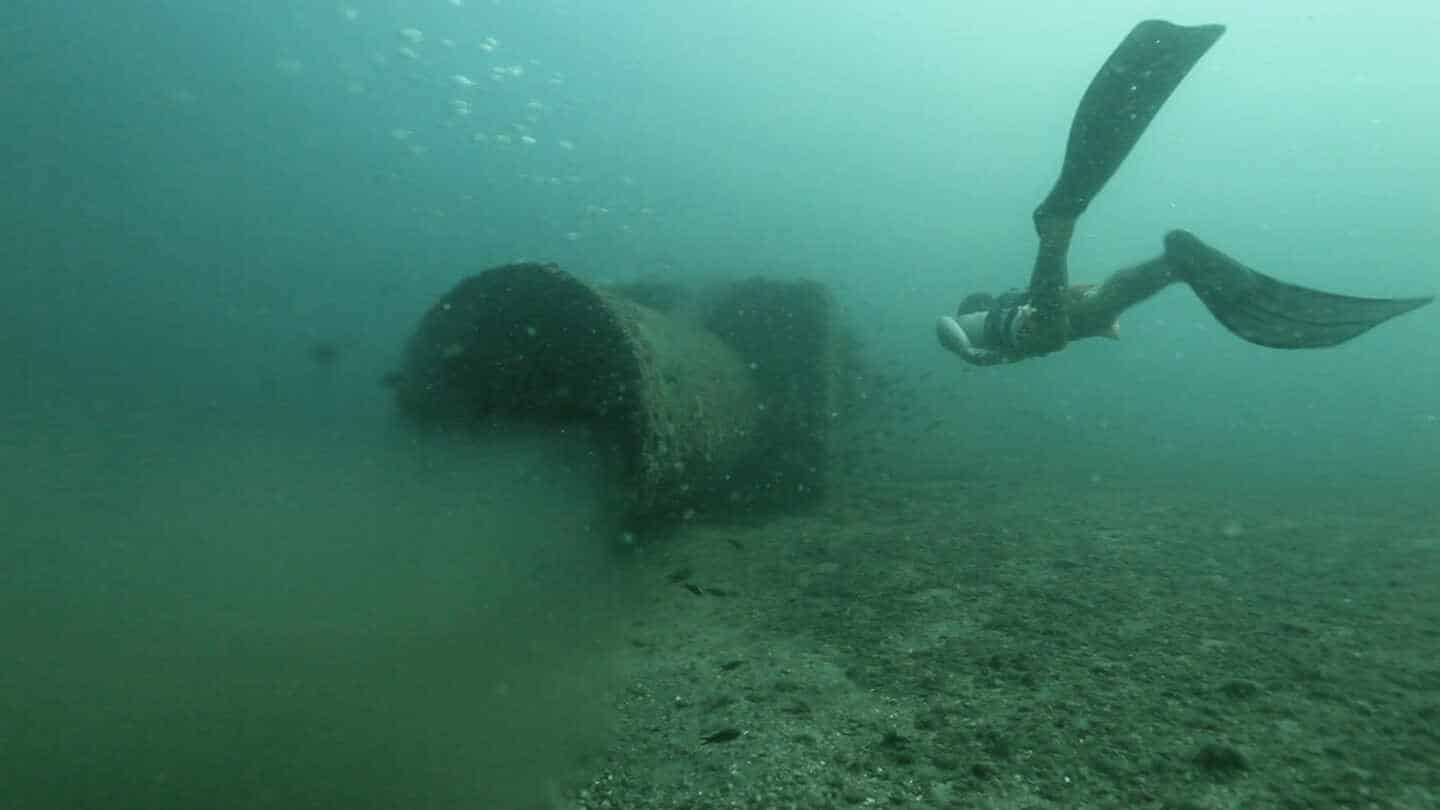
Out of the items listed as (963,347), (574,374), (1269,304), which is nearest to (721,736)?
(574,374)

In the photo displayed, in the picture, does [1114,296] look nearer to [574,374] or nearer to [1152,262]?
[1152,262]

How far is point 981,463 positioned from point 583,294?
885cm

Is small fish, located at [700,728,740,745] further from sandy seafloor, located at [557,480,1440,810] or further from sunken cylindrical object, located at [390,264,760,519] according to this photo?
sunken cylindrical object, located at [390,264,760,519]

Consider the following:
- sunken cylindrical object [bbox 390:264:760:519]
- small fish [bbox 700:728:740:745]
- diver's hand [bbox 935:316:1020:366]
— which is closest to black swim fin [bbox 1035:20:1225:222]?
diver's hand [bbox 935:316:1020:366]

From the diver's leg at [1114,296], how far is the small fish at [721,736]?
4322 millimetres

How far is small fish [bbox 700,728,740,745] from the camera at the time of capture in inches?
135

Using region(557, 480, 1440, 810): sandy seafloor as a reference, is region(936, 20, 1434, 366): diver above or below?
above

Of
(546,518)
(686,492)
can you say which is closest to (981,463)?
(686,492)

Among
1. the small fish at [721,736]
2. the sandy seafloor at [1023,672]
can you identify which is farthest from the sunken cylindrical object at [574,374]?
the small fish at [721,736]

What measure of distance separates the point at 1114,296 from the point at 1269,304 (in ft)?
3.83

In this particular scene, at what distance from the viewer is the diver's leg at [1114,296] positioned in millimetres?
5418

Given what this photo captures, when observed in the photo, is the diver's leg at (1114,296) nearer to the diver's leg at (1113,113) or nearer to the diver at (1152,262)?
the diver at (1152,262)

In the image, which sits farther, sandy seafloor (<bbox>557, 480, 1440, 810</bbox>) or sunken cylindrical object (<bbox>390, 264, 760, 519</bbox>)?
sunken cylindrical object (<bbox>390, 264, 760, 519</bbox>)

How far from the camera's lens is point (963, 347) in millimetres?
6996
